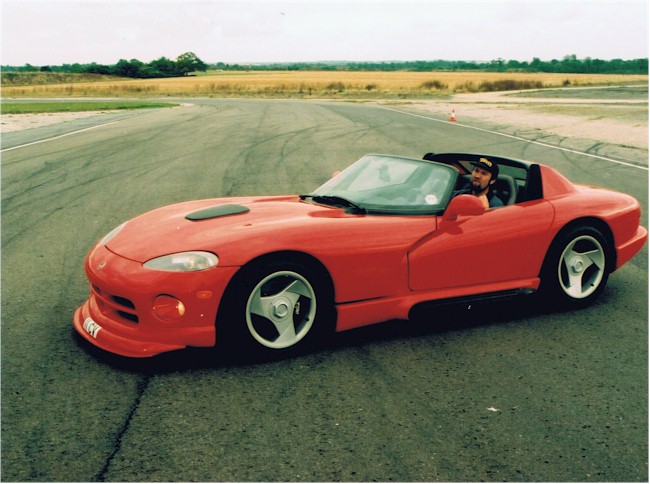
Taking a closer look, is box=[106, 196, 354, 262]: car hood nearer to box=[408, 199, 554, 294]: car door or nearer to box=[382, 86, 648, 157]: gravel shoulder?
box=[408, 199, 554, 294]: car door

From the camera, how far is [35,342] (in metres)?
4.10

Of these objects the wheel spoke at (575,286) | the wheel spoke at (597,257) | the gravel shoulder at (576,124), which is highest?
the wheel spoke at (597,257)

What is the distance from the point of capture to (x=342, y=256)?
399 centimetres

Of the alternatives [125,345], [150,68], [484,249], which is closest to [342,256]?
[484,249]

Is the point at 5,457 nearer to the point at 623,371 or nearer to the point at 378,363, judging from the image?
the point at 378,363

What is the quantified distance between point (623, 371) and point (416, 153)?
10.8 m

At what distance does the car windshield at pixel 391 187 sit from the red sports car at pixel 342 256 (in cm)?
1

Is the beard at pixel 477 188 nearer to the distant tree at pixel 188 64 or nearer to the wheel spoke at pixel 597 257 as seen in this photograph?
the wheel spoke at pixel 597 257

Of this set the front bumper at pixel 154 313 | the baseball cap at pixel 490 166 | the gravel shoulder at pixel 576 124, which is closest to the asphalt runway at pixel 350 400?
the front bumper at pixel 154 313

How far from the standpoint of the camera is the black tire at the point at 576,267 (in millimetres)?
4852

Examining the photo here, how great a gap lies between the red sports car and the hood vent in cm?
1

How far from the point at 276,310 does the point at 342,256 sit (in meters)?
0.53

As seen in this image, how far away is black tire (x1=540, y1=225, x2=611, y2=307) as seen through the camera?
4852 mm

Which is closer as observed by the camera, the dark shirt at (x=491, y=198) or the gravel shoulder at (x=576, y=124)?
the dark shirt at (x=491, y=198)
